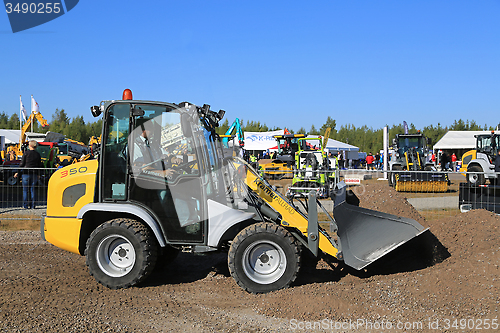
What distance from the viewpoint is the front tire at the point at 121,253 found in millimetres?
4570

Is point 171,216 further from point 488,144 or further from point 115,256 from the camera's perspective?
point 488,144

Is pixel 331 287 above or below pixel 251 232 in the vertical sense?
below

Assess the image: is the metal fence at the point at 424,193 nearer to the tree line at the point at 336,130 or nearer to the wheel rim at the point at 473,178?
the wheel rim at the point at 473,178

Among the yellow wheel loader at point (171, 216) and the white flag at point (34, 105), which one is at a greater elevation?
the white flag at point (34, 105)

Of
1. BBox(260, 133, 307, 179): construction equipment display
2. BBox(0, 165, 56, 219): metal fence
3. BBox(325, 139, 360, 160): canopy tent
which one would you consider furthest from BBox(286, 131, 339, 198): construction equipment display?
BBox(325, 139, 360, 160): canopy tent

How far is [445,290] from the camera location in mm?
4199

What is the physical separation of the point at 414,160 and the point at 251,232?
1567 centimetres

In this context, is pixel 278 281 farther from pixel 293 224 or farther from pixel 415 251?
pixel 415 251

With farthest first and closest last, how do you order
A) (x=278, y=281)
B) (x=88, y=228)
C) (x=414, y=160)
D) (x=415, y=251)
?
(x=414, y=160)
(x=415, y=251)
(x=88, y=228)
(x=278, y=281)

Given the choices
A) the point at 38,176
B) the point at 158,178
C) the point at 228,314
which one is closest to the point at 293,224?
the point at 228,314

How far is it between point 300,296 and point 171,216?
67.8 inches

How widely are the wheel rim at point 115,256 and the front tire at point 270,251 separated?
1233 mm

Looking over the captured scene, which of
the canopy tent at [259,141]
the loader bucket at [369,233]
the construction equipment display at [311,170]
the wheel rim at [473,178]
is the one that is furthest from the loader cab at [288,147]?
the loader bucket at [369,233]

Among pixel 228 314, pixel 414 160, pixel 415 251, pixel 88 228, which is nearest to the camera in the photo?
pixel 228 314
